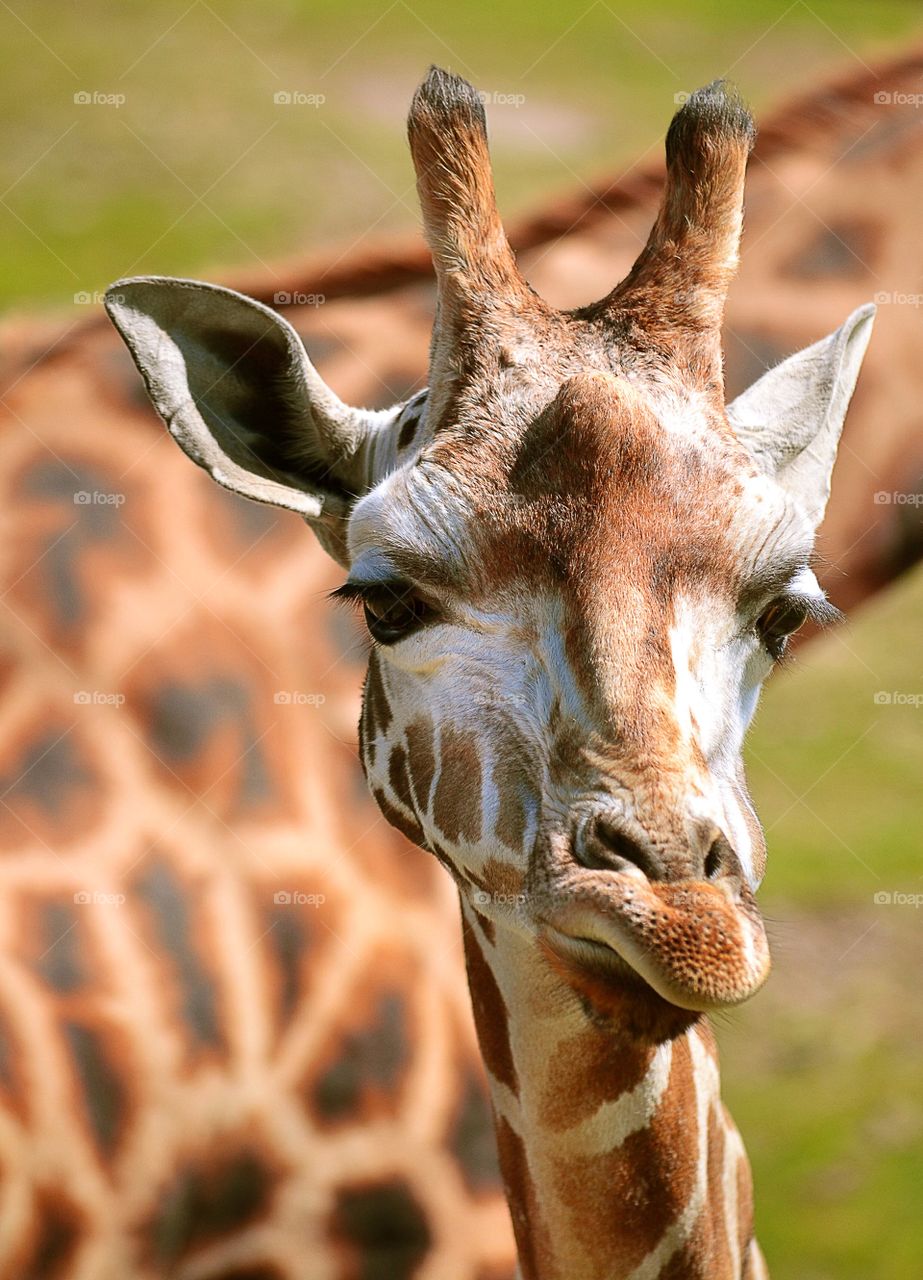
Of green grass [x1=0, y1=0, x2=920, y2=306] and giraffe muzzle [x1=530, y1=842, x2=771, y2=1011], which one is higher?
giraffe muzzle [x1=530, y1=842, x2=771, y2=1011]

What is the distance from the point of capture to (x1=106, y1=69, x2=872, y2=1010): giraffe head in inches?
96.2

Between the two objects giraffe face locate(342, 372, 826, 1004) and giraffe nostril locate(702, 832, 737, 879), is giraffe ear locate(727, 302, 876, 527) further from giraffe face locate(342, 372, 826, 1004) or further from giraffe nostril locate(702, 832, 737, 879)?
giraffe nostril locate(702, 832, 737, 879)

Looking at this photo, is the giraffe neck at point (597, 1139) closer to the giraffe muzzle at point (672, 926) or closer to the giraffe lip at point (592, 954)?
the giraffe lip at point (592, 954)

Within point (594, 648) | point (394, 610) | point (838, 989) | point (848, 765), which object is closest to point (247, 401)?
point (394, 610)

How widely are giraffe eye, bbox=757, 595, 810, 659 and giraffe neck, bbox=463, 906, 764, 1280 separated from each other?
748 millimetres

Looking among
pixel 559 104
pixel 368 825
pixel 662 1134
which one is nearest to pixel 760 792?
pixel 368 825

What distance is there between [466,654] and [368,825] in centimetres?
189

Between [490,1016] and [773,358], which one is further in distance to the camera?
[773,358]

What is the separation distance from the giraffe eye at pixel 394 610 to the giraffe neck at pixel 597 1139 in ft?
2.04

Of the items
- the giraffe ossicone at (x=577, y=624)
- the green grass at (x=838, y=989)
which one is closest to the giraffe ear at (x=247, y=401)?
the giraffe ossicone at (x=577, y=624)

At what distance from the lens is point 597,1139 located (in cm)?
296

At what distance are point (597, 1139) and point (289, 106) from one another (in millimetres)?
19813

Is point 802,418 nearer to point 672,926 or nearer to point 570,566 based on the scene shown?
point 570,566

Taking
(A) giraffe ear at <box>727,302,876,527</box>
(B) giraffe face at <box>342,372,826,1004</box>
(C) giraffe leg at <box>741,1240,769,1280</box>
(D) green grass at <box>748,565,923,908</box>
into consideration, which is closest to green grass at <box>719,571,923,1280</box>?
(D) green grass at <box>748,565,923,908</box>
